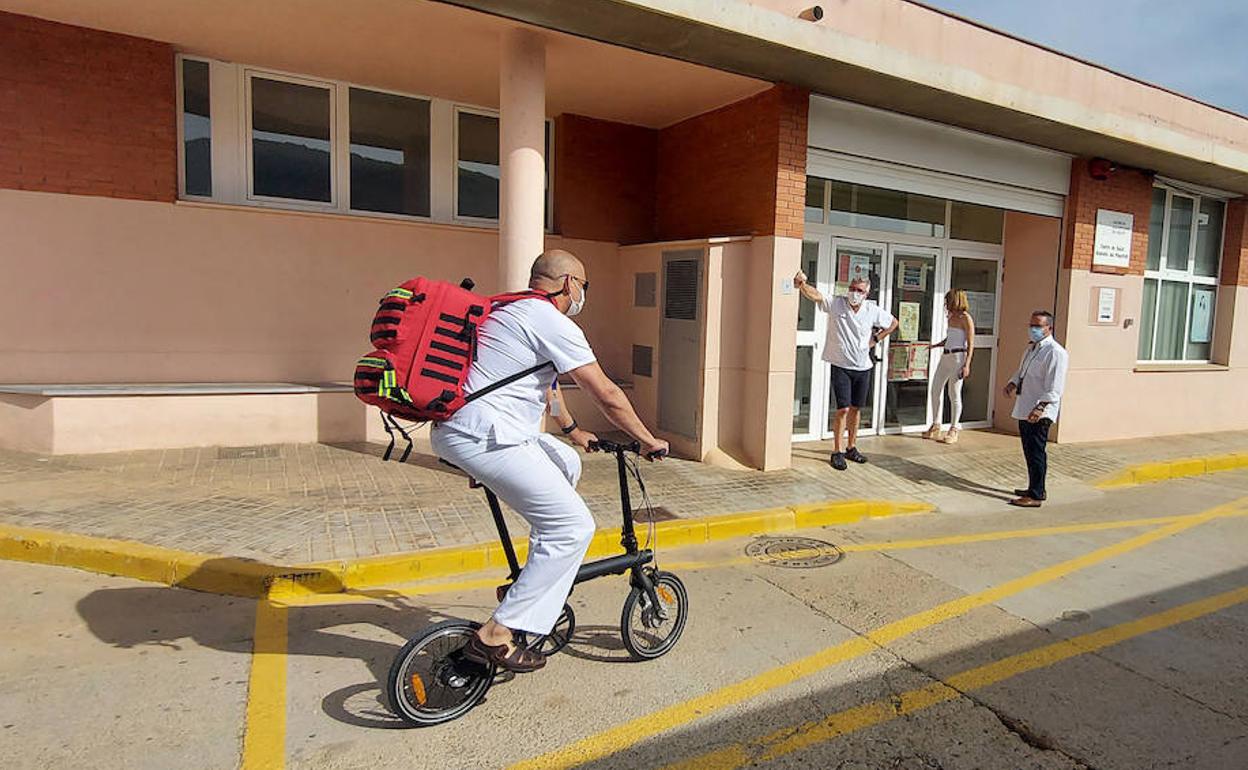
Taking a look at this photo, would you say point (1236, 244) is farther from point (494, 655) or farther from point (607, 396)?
point (494, 655)

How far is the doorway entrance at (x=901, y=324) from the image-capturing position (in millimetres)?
9008

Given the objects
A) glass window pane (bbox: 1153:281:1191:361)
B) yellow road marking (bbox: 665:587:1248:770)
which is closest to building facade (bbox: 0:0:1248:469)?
glass window pane (bbox: 1153:281:1191:361)

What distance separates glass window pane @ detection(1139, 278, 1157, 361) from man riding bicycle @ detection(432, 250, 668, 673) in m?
11.5

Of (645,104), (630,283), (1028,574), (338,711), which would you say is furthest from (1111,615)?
(645,104)

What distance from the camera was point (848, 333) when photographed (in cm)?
792

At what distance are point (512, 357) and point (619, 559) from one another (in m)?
1.18

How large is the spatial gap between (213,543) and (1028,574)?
17.9 ft

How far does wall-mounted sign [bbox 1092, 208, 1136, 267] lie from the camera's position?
1013 centimetres

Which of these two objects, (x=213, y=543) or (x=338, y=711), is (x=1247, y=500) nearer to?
(x=338, y=711)

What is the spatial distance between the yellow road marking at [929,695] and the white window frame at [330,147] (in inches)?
274

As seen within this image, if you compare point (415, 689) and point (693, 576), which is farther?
point (693, 576)

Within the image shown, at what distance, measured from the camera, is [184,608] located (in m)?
4.24

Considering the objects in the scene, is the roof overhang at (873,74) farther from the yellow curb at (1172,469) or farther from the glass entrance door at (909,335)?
the yellow curb at (1172,469)

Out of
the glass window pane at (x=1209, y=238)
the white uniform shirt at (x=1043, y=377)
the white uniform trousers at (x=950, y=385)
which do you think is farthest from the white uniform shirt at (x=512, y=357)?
the glass window pane at (x=1209, y=238)
